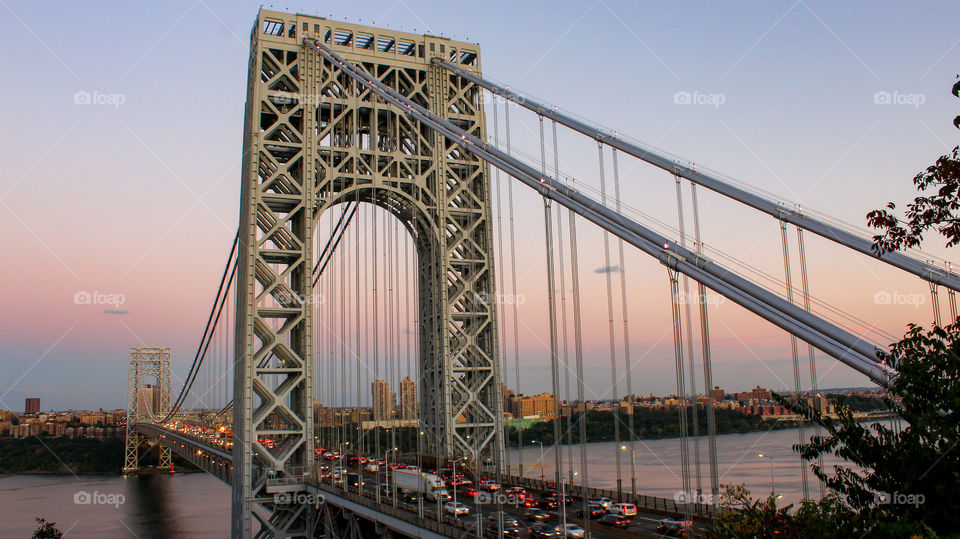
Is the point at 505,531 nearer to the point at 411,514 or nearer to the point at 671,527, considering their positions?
the point at 411,514

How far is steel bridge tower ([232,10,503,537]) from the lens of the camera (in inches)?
1148

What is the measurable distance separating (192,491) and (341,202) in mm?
69270

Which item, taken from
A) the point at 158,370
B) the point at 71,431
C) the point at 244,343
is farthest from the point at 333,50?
the point at 71,431

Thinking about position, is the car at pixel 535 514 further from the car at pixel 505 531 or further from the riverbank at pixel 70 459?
the riverbank at pixel 70 459

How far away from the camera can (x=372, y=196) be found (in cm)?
3253

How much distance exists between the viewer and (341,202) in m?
32.3

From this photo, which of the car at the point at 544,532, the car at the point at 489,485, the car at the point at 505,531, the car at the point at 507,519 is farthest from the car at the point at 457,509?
the car at the point at 544,532

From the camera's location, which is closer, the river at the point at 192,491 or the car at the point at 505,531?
the car at the point at 505,531

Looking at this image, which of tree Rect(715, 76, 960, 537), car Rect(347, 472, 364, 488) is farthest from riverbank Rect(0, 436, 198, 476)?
tree Rect(715, 76, 960, 537)

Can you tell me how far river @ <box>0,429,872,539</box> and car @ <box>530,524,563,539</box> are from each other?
24126mm

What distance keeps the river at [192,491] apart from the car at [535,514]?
66.0 feet

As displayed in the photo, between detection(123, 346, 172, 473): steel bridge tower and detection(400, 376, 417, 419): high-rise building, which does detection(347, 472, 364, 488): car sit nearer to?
detection(400, 376, 417, 419): high-rise building

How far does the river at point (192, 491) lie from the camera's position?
58.4 meters

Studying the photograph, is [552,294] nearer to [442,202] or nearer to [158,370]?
[442,202]
